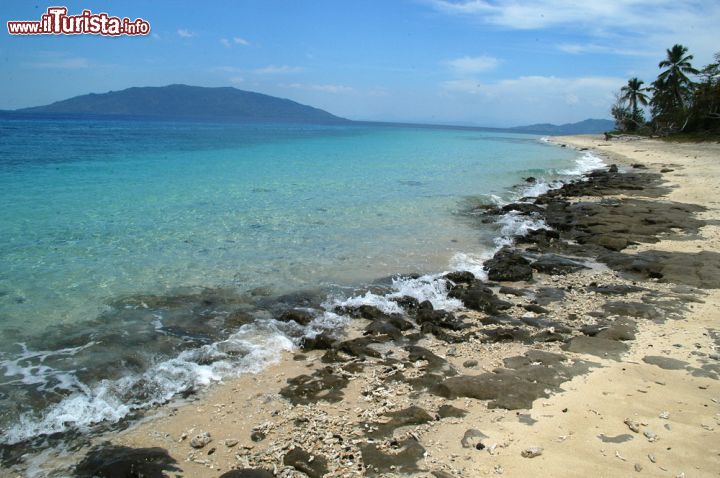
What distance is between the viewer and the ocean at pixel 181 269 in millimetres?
7906

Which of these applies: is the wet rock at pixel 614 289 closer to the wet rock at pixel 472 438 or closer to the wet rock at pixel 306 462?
the wet rock at pixel 472 438

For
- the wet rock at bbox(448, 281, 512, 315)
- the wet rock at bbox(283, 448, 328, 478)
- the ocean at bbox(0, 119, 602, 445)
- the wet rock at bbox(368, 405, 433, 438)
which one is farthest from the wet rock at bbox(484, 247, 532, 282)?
the wet rock at bbox(283, 448, 328, 478)

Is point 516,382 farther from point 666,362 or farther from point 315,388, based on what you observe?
point 315,388

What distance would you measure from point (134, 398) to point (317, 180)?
954 inches

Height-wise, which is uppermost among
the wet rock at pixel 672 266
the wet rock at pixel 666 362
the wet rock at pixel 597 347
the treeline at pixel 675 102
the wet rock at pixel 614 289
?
the treeline at pixel 675 102

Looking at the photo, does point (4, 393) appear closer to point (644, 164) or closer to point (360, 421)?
point (360, 421)

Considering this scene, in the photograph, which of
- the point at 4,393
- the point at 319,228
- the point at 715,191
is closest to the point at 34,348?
the point at 4,393

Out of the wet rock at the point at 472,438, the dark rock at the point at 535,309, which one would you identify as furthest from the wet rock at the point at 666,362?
the wet rock at the point at 472,438

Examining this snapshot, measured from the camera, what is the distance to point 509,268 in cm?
1289

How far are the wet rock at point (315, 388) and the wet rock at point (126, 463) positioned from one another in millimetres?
1969

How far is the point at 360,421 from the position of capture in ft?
20.8

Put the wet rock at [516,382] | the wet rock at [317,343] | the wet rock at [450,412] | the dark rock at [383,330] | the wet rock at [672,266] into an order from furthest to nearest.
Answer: the wet rock at [672,266] → the dark rock at [383,330] → the wet rock at [317,343] → the wet rock at [516,382] → the wet rock at [450,412]

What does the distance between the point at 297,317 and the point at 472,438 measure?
17.3 ft

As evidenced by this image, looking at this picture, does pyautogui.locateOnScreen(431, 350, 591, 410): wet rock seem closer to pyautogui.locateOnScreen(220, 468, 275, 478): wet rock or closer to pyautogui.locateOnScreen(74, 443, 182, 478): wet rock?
pyautogui.locateOnScreen(220, 468, 275, 478): wet rock
